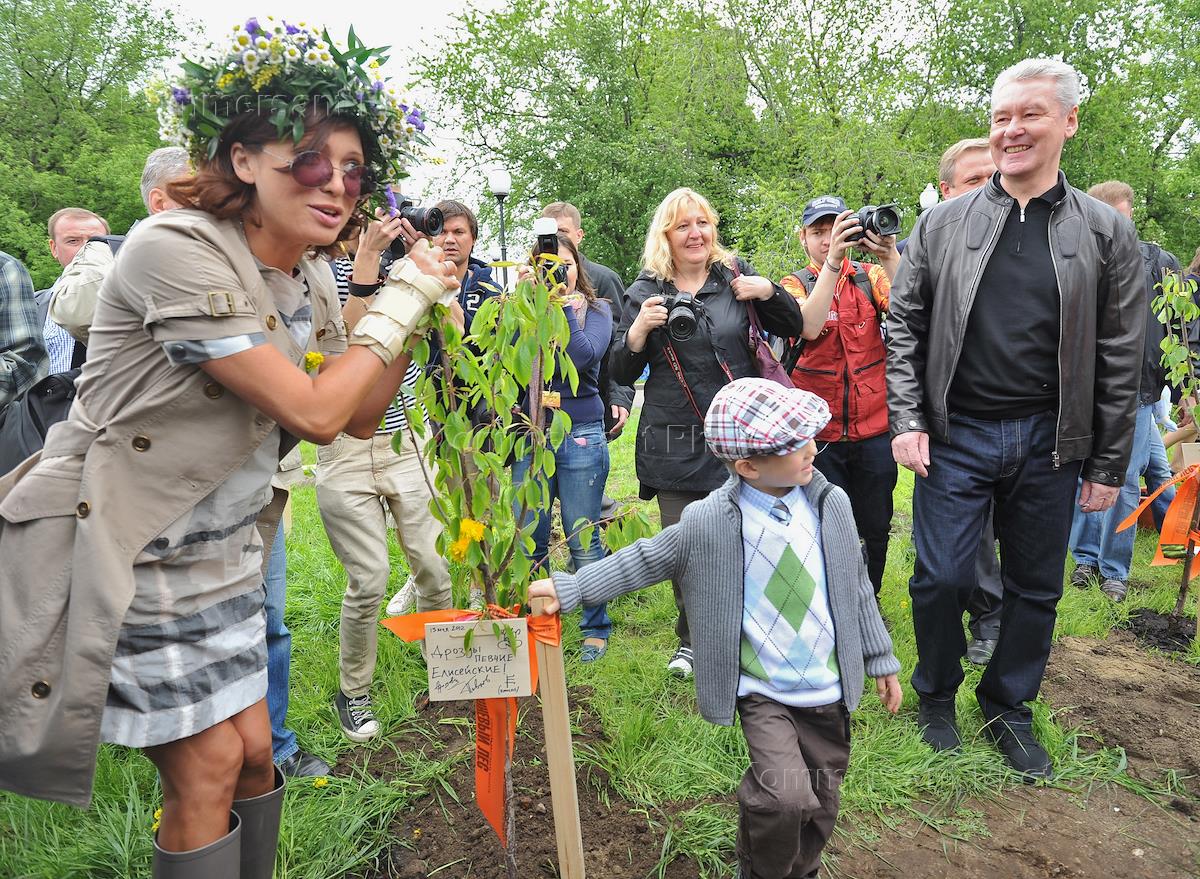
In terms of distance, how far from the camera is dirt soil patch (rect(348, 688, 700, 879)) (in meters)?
2.21

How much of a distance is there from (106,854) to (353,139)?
6.66 ft

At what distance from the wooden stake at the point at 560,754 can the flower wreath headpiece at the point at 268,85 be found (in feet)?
3.68

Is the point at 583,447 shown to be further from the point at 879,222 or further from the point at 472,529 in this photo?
the point at 472,529

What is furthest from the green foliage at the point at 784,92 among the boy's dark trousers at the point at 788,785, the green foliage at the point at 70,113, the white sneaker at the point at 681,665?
the boy's dark trousers at the point at 788,785

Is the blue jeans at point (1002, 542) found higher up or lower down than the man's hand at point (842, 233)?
lower down

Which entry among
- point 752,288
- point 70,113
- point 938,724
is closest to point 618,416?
point 752,288

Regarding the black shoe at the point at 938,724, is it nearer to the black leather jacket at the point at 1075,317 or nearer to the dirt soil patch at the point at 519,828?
the black leather jacket at the point at 1075,317

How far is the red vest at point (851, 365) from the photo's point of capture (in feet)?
11.5

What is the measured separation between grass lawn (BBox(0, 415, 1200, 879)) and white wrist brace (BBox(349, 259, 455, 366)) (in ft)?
2.43

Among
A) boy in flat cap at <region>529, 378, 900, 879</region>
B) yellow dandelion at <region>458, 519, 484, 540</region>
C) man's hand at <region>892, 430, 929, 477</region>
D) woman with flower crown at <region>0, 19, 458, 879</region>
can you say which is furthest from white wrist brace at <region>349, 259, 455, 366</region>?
man's hand at <region>892, 430, 929, 477</region>

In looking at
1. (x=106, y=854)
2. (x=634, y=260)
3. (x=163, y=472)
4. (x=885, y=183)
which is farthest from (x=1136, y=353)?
(x=634, y=260)

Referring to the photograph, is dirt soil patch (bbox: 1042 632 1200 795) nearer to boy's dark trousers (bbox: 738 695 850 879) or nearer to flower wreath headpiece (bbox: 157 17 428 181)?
boy's dark trousers (bbox: 738 695 850 879)

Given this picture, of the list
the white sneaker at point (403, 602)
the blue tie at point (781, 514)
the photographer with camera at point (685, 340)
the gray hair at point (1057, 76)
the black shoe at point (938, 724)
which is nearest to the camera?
the blue tie at point (781, 514)

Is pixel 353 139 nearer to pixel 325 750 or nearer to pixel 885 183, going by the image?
pixel 325 750
